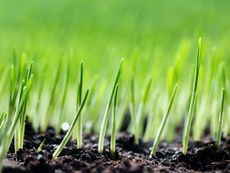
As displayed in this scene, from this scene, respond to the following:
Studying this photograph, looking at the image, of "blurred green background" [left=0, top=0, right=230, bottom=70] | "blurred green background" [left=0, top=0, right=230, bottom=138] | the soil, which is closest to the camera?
the soil

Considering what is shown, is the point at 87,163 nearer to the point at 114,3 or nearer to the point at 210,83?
the point at 210,83

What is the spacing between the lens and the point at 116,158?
1.74m

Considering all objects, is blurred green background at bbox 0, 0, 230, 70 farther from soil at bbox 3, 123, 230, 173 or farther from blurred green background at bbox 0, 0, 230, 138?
soil at bbox 3, 123, 230, 173

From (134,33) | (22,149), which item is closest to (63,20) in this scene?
(134,33)

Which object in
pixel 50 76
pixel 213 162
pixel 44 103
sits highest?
pixel 50 76

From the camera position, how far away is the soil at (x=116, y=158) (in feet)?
5.02

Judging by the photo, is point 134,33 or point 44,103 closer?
point 44,103

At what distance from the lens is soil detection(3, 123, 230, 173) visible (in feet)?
A: 5.02

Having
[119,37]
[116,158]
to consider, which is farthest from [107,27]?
[116,158]

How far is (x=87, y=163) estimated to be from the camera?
1.61 meters

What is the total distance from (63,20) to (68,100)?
1.62 m

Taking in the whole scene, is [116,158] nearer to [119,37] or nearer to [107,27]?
[119,37]

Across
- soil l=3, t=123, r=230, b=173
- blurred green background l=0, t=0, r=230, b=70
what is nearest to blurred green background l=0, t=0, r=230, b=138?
blurred green background l=0, t=0, r=230, b=70

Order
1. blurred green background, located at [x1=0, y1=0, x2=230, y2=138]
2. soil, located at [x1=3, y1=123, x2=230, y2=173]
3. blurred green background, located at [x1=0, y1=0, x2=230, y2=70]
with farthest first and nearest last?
blurred green background, located at [x1=0, y1=0, x2=230, y2=70], blurred green background, located at [x1=0, y1=0, x2=230, y2=138], soil, located at [x1=3, y1=123, x2=230, y2=173]
